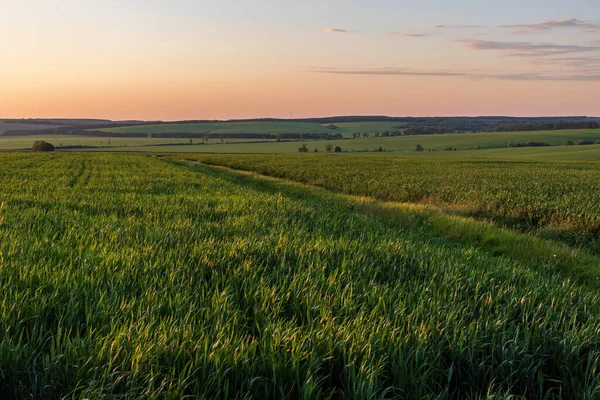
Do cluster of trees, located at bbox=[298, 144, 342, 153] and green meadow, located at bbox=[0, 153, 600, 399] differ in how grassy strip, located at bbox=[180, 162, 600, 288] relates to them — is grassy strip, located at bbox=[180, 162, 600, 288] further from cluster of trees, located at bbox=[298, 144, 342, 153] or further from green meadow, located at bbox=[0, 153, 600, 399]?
cluster of trees, located at bbox=[298, 144, 342, 153]

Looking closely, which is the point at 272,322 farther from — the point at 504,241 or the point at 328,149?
the point at 328,149

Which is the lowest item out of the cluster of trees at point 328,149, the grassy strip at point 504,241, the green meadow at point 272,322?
the grassy strip at point 504,241

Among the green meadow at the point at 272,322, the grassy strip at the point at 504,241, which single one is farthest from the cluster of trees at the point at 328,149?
the green meadow at the point at 272,322

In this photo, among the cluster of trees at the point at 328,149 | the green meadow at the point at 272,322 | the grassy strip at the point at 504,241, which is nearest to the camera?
the green meadow at the point at 272,322

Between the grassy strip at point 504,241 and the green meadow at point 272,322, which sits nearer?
the green meadow at point 272,322

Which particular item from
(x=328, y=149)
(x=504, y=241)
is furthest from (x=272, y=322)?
(x=328, y=149)

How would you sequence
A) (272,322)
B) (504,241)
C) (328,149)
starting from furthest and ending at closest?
(328,149), (504,241), (272,322)

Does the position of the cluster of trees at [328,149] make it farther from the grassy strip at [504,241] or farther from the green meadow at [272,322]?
the green meadow at [272,322]

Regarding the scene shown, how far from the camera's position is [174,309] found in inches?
124

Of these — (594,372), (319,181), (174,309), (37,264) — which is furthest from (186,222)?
(319,181)

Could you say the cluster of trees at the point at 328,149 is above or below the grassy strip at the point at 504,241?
above

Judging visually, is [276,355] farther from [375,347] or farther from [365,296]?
[365,296]

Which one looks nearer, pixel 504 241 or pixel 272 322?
pixel 272 322

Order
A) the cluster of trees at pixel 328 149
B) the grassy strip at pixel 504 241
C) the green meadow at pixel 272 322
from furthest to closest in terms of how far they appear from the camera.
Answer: the cluster of trees at pixel 328 149 → the grassy strip at pixel 504 241 → the green meadow at pixel 272 322
